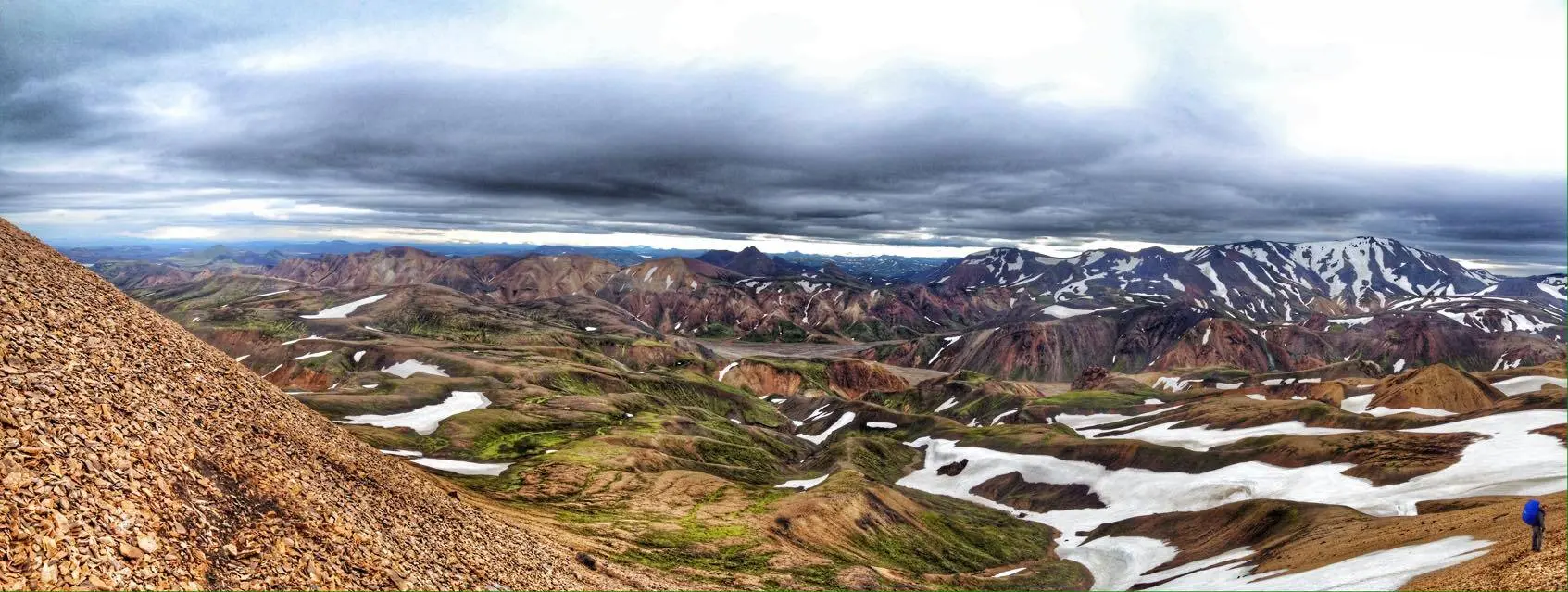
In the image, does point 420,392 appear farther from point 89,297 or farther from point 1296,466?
point 1296,466

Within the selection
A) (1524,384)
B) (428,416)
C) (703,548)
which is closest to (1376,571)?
(703,548)

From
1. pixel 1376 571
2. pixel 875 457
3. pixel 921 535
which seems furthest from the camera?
pixel 875 457

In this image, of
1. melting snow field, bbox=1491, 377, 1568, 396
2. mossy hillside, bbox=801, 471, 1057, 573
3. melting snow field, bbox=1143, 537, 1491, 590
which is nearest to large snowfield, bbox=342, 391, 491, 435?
mossy hillside, bbox=801, 471, 1057, 573

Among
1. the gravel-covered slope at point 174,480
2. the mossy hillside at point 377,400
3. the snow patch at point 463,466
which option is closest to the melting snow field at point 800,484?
the snow patch at point 463,466

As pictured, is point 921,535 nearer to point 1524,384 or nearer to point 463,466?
point 463,466

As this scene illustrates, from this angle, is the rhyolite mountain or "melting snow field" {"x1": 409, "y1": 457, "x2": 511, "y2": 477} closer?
the rhyolite mountain

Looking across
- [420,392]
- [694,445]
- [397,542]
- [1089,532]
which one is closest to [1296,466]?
[1089,532]

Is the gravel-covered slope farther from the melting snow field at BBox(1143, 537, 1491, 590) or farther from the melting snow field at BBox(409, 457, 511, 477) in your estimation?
the melting snow field at BBox(409, 457, 511, 477)
